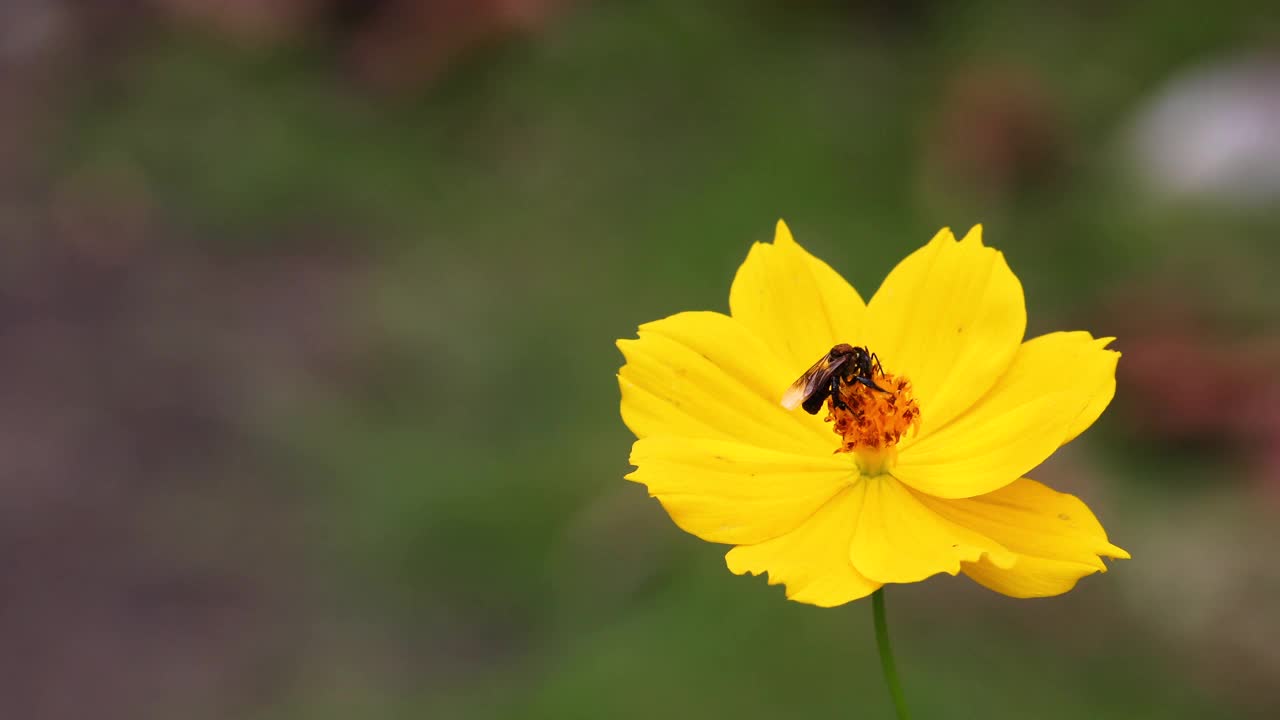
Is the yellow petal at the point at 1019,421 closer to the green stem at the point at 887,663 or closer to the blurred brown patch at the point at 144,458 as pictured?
the green stem at the point at 887,663

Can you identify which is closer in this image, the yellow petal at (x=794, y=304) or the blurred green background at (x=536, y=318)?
the yellow petal at (x=794, y=304)

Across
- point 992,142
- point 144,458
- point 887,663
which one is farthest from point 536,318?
point 887,663

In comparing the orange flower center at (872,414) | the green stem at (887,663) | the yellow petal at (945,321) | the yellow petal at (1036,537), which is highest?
the yellow petal at (945,321)

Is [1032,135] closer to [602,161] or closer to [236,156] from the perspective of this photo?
[602,161]

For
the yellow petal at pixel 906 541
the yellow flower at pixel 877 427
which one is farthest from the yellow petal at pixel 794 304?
the yellow petal at pixel 906 541

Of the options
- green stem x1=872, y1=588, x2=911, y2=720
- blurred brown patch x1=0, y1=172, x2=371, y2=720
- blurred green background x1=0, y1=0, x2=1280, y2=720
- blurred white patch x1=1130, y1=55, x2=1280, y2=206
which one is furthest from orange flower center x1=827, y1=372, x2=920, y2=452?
blurred white patch x1=1130, y1=55, x2=1280, y2=206

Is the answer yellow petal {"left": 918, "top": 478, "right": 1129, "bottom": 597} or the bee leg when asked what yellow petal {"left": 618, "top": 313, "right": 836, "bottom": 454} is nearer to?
the bee leg

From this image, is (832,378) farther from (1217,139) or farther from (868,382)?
(1217,139)
